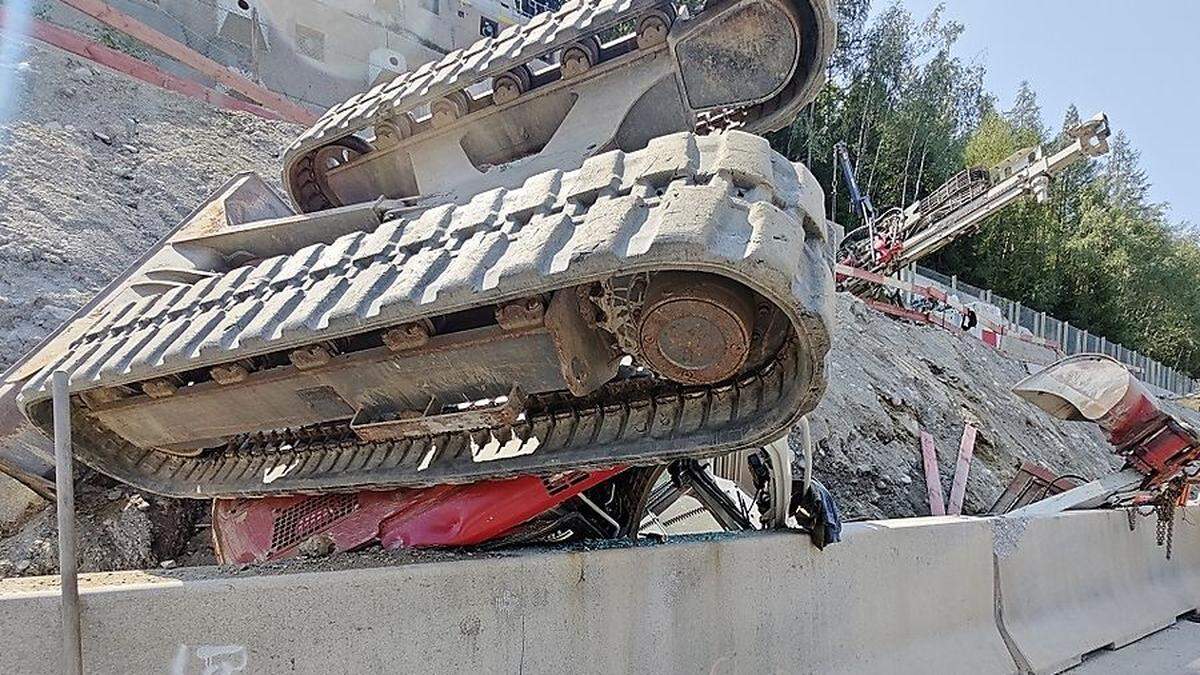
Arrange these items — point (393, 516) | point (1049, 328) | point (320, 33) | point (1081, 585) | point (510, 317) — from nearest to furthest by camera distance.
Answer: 1. point (510, 317)
2. point (393, 516)
3. point (1081, 585)
4. point (320, 33)
5. point (1049, 328)

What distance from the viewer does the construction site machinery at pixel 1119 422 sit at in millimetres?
5484

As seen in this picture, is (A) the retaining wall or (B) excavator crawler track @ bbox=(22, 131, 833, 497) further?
(B) excavator crawler track @ bbox=(22, 131, 833, 497)

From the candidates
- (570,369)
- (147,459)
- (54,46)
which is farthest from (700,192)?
(54,46)

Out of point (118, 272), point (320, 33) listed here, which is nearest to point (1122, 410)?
point (118, 272)

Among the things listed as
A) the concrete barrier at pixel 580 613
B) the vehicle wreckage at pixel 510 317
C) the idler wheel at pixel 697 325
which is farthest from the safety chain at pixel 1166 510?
the idler wheel at pixel 697 325

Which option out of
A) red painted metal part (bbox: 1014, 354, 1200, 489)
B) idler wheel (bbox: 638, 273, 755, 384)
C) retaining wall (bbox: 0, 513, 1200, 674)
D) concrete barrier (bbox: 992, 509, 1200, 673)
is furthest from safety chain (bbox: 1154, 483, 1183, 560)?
idler wheel (bbox: 638, 273, 755, 384)

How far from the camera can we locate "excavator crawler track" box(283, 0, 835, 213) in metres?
3.32

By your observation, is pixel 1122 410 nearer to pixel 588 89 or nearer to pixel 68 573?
pixel 588 89

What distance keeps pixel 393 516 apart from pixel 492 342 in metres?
0.77

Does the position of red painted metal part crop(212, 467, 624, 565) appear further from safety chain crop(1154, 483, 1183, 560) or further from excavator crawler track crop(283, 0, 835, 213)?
safety chain crop(1154, 483, 1183, 560)

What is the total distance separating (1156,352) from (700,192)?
180 ft

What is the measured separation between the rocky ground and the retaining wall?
6.93 feet

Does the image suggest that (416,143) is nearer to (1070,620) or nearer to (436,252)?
(436,252)

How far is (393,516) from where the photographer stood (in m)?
2.87
